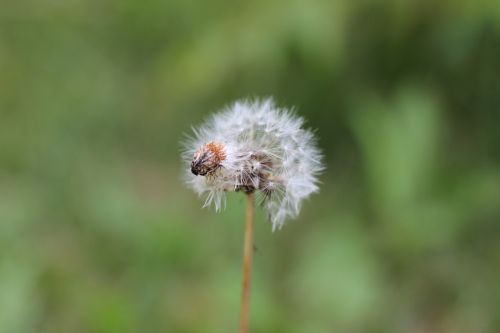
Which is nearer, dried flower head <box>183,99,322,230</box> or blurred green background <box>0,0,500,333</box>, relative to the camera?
dried flower head <box>183,99,322,230</box>

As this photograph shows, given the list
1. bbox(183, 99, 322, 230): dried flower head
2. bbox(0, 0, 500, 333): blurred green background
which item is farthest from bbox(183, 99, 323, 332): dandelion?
bbox(0, 0, 500, 333): blurred green background

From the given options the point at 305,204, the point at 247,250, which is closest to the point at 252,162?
the point at 247,250

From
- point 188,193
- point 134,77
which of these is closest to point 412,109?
point 188,193

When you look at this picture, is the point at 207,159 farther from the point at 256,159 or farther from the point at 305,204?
the point at 305,204

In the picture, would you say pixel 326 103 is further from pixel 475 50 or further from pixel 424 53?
pixel 475 50

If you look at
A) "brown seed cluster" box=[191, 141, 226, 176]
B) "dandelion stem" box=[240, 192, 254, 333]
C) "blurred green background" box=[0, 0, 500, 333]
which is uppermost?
"blurred green background" box=[0, 0, 500, 333]

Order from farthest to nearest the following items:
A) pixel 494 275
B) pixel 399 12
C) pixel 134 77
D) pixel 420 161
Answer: pixel 134 77 < pixel 399 12 < pixel 420 161 < pixel 494 275

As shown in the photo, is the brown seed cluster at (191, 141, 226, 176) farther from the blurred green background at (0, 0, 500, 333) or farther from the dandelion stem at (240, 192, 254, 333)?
the blurred green background at (0, 0, 500, 333)
